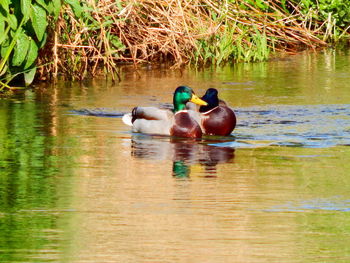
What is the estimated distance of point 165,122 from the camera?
34.2 ft

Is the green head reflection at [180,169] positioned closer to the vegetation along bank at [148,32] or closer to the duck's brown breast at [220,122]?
the duck's brown breast at [220,122]

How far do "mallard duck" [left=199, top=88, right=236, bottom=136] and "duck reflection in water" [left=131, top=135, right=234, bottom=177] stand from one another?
1.03 feet

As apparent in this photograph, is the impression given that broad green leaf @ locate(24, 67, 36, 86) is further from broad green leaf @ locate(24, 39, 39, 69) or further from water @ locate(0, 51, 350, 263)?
broad green leaf @ locate(24, 39, 39, 69)

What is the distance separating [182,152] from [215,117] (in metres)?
1.18

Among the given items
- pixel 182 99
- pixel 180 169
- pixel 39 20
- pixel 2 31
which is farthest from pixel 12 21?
pixel 180 169

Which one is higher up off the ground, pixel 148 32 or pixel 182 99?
pixel 148 32

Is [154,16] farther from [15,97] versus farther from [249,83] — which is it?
[15,97]

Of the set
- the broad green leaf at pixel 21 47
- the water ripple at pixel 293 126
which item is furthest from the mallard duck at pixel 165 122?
the broad green leaf at pixel 21 47

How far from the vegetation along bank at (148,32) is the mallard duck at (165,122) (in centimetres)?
188

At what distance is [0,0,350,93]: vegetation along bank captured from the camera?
12.0m

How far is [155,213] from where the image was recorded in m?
6.52

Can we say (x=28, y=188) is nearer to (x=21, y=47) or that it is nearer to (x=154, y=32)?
(x=21, y=47)

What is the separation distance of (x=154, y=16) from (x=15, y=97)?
140 inches

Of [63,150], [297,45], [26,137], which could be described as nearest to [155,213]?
[63,150]
